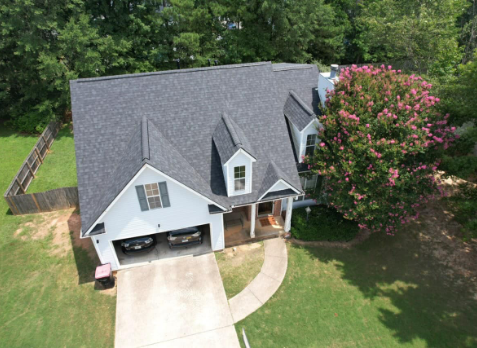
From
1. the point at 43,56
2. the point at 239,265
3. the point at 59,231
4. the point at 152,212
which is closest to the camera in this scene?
the point at 152,212

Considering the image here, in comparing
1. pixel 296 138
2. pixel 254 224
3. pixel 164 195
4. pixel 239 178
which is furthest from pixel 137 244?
pixel 296 138

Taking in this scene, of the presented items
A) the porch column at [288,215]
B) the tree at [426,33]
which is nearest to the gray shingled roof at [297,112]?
the porch column at [288,215]

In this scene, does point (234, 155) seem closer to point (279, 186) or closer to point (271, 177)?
point (271, 177)

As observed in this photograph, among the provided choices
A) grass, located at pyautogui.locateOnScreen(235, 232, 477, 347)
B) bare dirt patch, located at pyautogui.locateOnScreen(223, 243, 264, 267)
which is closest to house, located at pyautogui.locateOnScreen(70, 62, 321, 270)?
bare dirt patch, located at pyautogui.locateOnScreen(223, 243, 264, 267)

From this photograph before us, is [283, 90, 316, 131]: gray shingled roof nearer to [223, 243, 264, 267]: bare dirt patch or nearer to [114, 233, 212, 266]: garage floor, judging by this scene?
[223, 243, 264, 267]: bare dirt patch

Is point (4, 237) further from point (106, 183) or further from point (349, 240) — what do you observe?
point (349, 240)

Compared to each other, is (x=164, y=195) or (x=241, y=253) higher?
(x=164, y=195)

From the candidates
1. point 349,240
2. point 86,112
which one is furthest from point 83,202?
point 349,240
